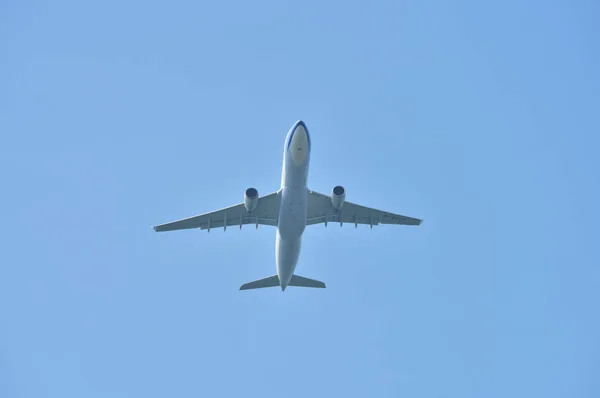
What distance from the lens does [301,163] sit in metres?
40.9

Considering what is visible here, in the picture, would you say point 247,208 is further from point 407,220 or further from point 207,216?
point 407,220

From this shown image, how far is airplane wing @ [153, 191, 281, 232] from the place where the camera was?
46656mm

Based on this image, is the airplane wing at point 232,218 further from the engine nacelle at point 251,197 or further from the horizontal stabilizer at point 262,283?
the horizontal stabilizer at point 262,283

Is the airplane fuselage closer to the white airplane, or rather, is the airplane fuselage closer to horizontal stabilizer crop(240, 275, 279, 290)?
the white airplane

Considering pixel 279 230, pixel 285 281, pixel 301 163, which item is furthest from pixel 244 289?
pixel 301 163

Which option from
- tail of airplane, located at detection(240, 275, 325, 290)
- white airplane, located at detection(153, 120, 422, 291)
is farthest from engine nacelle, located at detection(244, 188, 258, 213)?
tail of airplane, located at detection(240, 275, 325, 290)

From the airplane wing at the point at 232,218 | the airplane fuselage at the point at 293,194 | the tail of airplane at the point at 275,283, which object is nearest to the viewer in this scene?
the airplane fuselage at the point at 293,194

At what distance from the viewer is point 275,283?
47594 millimetres

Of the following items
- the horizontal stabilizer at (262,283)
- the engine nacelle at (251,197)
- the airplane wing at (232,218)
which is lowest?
the horizontal stabilizer at (262,283)

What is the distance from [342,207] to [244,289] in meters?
7.92

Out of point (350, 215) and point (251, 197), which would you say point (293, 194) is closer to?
point (251, 197)

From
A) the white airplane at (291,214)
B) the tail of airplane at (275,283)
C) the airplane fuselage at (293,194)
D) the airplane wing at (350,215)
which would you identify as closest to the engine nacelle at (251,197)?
the white airplane at (291,214)

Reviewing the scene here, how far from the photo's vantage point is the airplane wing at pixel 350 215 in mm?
47312

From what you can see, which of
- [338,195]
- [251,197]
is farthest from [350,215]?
[251,197]
